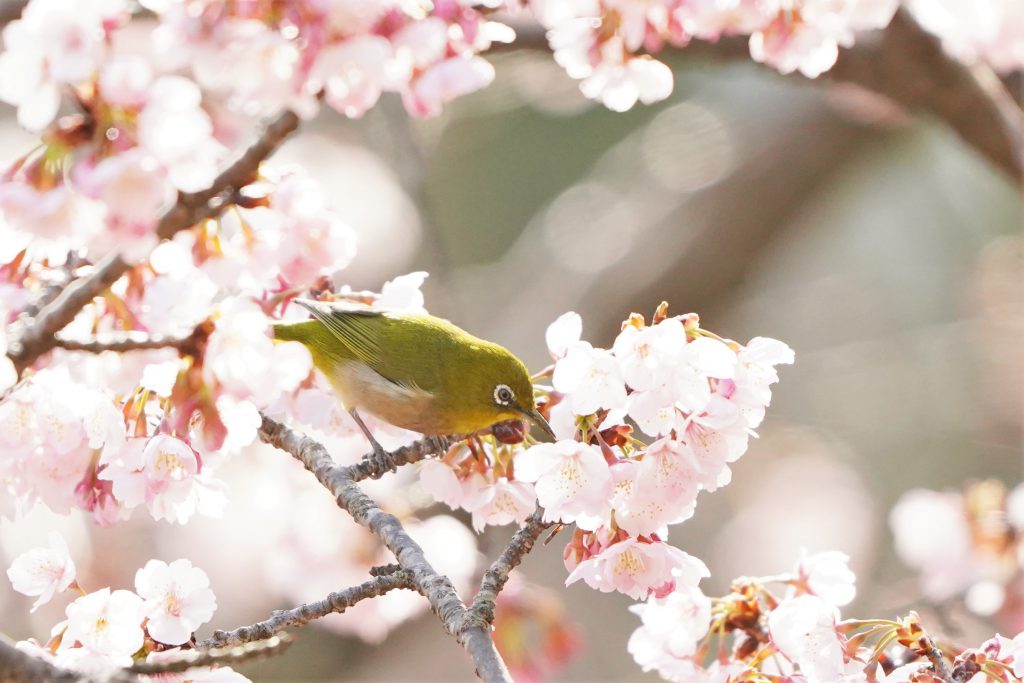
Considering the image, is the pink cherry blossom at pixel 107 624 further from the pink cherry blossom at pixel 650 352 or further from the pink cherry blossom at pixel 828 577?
the pink cherry blossom at pixel 828 577

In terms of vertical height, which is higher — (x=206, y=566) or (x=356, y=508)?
(x=356, y=508)

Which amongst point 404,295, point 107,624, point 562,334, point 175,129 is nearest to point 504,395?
point 404,295

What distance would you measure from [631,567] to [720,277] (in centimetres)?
358

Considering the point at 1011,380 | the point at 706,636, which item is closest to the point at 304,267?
the point at 706,636

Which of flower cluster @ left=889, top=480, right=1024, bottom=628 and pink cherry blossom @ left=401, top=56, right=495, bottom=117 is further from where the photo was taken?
flower cluster @ left=889, top=480, right=1024, bottom=628

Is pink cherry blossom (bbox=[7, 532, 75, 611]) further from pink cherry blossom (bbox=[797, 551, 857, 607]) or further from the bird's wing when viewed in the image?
pink cherry blossom (bbox=[797, 551, 857, 607])

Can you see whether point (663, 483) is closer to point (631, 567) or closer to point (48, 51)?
point (631, 567)

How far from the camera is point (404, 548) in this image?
57.2 inches

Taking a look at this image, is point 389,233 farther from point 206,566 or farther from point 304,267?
point 304,267

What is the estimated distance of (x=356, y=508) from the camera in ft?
5.11

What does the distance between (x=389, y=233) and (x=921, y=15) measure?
4.31 metres

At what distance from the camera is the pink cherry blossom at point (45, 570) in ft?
4.86

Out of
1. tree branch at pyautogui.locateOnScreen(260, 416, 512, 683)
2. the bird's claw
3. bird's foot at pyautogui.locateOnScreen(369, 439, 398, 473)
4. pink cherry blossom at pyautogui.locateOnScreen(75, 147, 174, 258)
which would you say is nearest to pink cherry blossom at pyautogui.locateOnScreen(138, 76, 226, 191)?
pink cherry blossom at pyautogui.locateOnScreen(75, 147, 174, 258)

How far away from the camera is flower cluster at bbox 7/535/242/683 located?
1.33m
